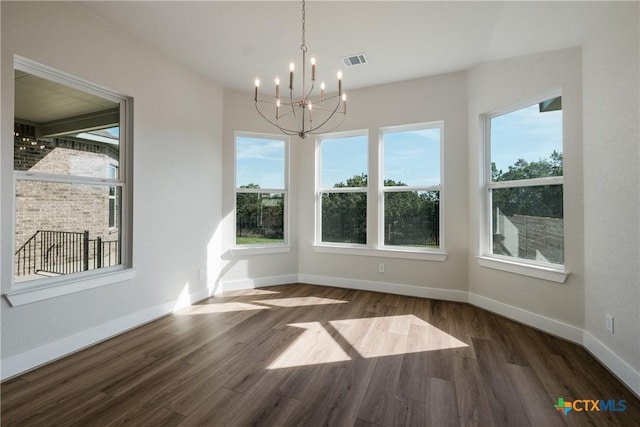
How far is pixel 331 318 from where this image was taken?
3.28 meters

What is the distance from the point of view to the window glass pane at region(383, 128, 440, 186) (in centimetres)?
407

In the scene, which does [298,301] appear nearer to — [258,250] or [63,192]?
[258,250]

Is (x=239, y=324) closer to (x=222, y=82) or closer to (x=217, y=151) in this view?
(x=217, y=151)

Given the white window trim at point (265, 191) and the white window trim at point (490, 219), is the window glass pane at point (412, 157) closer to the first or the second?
the white window trim at point (490, 219)

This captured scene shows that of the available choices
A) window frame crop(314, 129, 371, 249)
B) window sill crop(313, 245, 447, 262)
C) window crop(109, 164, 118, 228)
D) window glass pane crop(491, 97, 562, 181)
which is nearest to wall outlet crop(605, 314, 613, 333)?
window glass pane crop(491, 97, 562, 181)

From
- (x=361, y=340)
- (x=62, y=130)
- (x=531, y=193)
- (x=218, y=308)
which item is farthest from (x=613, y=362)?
(x=62, y=130)

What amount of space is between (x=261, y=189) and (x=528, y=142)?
350cm

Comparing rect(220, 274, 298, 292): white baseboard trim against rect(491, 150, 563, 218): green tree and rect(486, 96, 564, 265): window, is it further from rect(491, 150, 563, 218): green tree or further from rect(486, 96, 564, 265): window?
rect(491, 150, 563, 218): green tree

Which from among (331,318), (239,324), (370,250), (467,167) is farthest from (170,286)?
(467,167)

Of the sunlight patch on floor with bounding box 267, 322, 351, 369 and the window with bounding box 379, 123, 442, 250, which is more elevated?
the window with bounding box 379, 123, 442, 250

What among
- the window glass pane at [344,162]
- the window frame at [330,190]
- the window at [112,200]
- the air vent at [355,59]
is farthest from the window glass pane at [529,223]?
the window at [112,200]

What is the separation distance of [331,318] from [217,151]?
2.76 m

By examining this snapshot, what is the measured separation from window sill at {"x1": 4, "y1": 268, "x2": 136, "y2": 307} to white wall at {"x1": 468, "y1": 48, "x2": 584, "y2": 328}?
4.01 meters

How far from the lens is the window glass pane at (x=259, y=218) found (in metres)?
4.49
